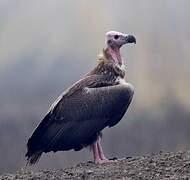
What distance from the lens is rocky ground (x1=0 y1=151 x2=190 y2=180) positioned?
31.8 feet

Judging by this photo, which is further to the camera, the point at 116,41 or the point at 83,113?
the point at 116,41

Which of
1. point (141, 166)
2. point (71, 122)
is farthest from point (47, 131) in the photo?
point (141, 166)

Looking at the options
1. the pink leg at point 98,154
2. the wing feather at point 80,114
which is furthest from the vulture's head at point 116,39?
the pink leg at point 98,154

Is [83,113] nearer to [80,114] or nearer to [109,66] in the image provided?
[80,114]

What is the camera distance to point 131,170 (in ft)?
33.0

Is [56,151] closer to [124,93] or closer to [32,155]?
[32,155]

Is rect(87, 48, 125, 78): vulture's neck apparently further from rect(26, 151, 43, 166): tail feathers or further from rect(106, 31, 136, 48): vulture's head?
rect(26, 151, 43, 166): tail feathers

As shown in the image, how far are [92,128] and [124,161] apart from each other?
115 centimetres

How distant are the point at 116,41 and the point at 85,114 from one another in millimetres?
1876

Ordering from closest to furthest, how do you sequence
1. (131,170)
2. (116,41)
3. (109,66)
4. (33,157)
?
(131,170)
(33,157)
(109,66)
(116,41)

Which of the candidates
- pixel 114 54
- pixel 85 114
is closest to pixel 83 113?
pixel 85 114

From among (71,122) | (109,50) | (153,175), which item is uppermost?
(109,50)

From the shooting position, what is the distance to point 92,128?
39.8ft

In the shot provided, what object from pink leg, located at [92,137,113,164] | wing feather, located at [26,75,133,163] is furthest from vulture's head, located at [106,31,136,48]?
pink leg, located at [92,137,113,164]
